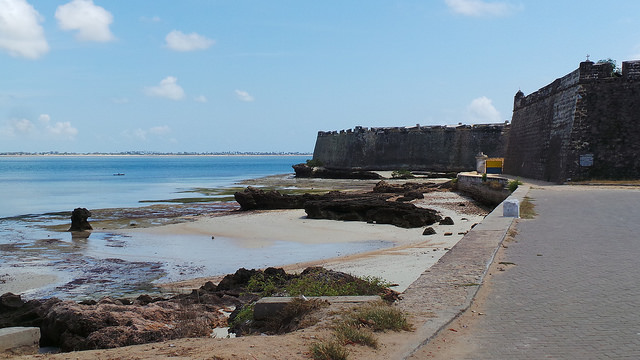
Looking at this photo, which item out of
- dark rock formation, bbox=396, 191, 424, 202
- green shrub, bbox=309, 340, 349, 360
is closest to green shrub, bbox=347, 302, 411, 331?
green shrub, bbox=309, 340, 349, 360

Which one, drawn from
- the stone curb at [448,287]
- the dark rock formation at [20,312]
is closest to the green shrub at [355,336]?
the stone curb at [448,287]

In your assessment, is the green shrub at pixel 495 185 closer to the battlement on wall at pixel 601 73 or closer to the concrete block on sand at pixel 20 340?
the battlement on wall at pixel 601 73

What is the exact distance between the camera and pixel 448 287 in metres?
6.12

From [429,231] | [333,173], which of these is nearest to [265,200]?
[429,231]

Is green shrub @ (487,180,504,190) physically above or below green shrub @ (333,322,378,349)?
above

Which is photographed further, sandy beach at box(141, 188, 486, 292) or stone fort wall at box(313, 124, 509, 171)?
stone fort wall at box(313, 124, 509, 171)

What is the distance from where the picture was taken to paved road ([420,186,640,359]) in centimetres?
423

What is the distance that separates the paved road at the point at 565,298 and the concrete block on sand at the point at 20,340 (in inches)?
166

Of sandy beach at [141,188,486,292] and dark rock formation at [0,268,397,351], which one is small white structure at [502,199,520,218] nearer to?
sandy beach at [141,188,486,292]

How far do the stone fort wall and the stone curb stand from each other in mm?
46224

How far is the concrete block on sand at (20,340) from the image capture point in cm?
543

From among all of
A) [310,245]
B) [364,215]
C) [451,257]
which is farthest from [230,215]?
[451,257]

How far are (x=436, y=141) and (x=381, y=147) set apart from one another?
7294 mm

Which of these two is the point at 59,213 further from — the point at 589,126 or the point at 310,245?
the point at 589,126
